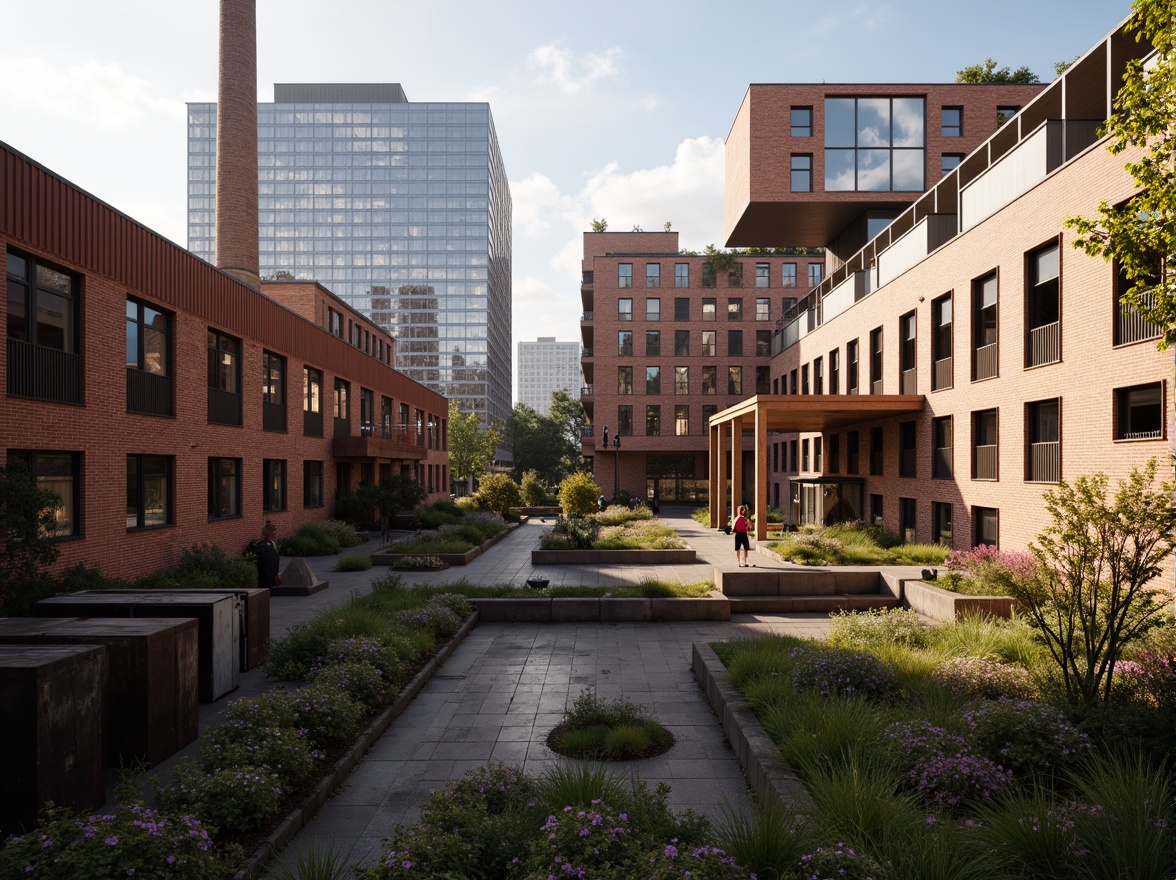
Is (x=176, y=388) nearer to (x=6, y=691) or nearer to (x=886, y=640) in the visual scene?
(x=6, y=691)

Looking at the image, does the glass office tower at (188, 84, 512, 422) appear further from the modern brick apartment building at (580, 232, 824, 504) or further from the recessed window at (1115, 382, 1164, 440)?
the recessed window at (1115, 382, 1164, 440)

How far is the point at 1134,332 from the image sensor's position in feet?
44.7

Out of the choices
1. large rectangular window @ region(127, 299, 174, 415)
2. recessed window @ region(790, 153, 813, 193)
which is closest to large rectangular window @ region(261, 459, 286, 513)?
large rectangular window @ region(127, 299, 174, 415)

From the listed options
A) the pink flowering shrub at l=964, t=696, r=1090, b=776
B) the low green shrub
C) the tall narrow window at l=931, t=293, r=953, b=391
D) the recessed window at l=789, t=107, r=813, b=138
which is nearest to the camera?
the pink flowering shrub at l=964, t=696, r=1090, b=776

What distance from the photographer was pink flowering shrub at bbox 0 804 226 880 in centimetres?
382

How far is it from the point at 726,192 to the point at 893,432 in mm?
17356

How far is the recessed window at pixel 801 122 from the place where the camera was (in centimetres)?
3062

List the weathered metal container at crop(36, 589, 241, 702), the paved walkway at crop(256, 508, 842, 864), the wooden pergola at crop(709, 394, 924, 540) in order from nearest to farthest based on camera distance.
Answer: the paved walkway at crop(256, 508, 842, 864), the weathered metal container at crop(36, 589, 241, 702), the wooden pergola at crop(709, 394, 924, 540)

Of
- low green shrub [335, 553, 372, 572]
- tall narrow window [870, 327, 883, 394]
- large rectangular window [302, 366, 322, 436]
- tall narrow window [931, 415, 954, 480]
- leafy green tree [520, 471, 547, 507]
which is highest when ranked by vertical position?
tall narrow window [870, 327, 883, 394]

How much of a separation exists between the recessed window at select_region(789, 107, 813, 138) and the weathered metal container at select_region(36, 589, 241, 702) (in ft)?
100

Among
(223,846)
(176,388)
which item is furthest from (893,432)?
(223,846)

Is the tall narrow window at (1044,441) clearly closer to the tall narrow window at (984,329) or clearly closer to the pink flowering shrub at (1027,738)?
the tall narrow window at (984,329)

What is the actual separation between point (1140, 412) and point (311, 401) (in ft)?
87.7

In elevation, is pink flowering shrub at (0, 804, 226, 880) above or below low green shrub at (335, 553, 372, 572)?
above
